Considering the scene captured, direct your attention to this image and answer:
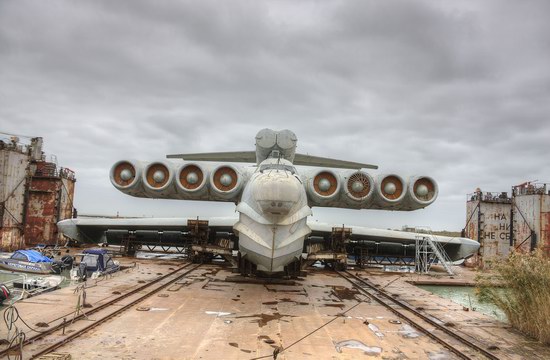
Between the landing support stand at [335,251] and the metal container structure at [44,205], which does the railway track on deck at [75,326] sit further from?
the metal container structure at [44,205]

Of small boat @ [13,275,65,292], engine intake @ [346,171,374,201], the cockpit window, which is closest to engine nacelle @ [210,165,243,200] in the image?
the cockpit window

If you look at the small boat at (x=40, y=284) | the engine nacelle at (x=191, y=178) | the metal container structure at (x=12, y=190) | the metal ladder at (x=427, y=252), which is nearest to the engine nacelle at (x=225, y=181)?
the engine nacelle at (x=191, y=178)

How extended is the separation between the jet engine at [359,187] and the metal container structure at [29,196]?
17.8 meters

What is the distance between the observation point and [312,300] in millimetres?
10539

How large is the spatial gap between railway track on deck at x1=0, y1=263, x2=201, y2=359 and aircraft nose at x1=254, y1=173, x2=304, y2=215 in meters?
3.62

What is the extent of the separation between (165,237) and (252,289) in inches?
462

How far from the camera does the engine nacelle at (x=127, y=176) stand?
13.9 metres

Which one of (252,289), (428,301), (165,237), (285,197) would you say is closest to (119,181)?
(252,289)

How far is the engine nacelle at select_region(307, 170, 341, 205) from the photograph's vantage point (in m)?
13.5

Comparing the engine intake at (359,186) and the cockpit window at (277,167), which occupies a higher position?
the cockpit window at (277,167)

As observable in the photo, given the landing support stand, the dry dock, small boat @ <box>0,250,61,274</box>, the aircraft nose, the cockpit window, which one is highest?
the cockpit window

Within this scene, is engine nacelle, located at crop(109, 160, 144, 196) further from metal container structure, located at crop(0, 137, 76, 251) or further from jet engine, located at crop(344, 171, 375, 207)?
metal container structure, located at crop(0, 137, 76, 251)

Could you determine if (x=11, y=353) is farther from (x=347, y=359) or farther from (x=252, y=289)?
(x=252, y=289)

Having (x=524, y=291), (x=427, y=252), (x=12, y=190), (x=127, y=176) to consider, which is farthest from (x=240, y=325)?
(x=12, y=190)
